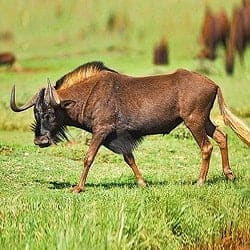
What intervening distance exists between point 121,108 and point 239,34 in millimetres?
2230

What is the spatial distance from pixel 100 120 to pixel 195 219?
109cm

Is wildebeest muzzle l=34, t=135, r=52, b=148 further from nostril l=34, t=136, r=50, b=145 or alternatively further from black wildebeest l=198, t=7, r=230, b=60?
black wildebeest l=198, t=7, r=230, b=60

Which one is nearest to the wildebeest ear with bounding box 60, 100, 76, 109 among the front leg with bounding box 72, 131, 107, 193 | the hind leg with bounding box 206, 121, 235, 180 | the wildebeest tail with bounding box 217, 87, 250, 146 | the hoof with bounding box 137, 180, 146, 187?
the front leg with bounding box 72, 131, 107, 193

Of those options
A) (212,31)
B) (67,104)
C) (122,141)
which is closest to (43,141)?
(67,104)

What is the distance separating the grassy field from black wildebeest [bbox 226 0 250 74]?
8cm

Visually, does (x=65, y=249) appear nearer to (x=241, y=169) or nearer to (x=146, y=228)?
(x=146, y=228)

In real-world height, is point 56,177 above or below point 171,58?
below

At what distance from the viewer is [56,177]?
21.6ft

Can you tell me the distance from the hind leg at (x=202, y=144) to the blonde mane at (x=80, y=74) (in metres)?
0.82

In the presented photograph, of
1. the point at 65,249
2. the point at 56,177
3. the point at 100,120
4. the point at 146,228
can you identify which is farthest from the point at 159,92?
the point at 65,249

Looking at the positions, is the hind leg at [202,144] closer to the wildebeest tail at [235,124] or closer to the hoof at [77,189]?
the wildebeest tail at [235,124]

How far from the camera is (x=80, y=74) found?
6516 millimetres

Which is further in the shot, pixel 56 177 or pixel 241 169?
pixel 241 169

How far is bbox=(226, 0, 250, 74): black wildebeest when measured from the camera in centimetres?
813
